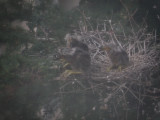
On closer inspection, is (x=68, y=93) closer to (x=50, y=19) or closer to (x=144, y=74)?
(x=144, y=74)

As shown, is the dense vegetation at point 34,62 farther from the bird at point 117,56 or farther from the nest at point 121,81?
the bird at point 117,56

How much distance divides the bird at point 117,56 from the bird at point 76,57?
40cm

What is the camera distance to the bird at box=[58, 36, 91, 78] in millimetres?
4027

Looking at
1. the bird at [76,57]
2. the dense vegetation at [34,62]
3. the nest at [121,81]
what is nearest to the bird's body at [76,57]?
the bird at [76,57]

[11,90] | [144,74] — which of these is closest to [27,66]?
[11,90]

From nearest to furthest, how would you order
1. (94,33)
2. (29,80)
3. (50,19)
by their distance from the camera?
1. (29,80)
2. (94,33)
3. (50,19)

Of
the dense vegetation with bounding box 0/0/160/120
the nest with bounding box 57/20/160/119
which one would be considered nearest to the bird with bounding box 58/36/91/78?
the nest with bounding box 57/20/160/119

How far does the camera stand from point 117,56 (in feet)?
13.5

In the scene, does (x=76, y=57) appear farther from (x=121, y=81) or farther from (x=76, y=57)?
(x=121, y=81)

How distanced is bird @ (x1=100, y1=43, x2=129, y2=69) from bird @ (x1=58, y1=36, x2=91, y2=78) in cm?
40

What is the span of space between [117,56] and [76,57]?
28.4 inches

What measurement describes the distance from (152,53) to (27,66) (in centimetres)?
240

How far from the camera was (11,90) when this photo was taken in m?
3.79

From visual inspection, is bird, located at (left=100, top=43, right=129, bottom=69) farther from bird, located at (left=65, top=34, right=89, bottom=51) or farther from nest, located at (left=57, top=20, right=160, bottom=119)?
bird, located at (left=65, top=34, right=89, bottom=51)
